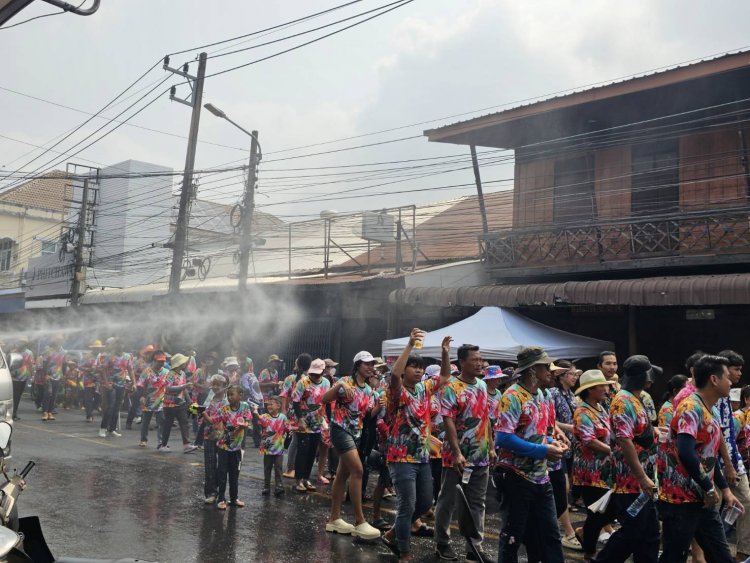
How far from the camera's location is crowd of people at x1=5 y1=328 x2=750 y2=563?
5086 mm

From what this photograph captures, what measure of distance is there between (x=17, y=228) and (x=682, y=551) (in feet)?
165

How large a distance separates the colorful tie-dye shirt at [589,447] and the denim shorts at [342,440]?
86.7 inches

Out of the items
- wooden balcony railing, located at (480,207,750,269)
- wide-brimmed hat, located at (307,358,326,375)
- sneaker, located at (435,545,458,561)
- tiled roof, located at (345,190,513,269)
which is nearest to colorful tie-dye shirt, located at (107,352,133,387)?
tiled roof, located at (345,190,513,269)

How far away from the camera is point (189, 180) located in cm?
1983

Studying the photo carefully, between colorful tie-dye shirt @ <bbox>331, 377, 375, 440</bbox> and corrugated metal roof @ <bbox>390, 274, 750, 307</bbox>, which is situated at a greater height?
corrugated metal roof @ <bbox>390, 274, 750, 307</bbox>

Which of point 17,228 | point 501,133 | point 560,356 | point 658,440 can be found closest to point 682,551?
point 658,440

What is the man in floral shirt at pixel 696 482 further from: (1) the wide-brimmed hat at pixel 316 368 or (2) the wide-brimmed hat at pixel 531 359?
(1) the wide-brimmed hat at pixel 316 368

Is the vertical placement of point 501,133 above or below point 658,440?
above

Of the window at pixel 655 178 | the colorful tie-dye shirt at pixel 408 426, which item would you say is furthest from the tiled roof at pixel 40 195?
the colorful tie-dye shirt at pixel 408 426

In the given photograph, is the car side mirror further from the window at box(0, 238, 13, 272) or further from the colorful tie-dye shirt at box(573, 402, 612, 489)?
the window at box(0, 238, 13, 272)

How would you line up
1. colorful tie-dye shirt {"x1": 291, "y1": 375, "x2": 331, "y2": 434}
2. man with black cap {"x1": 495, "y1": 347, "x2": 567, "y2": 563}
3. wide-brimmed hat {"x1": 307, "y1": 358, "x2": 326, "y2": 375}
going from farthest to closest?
1. colorful tie-dye shirt {"x1": 291, "y1": 375, "x2": 331, "y2": 434}
2. wide-brimmed hat {"x1": 307, "y1": 358, "x2": 326, "y2": 375}
3. man with black cap {"x1": 495, "y1": 347, "x2": 567, "y2": 563}

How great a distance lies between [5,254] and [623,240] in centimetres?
4353

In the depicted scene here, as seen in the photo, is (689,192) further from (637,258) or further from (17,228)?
(17,228)

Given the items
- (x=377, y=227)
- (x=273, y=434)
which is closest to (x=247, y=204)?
(x=377, y=227)
